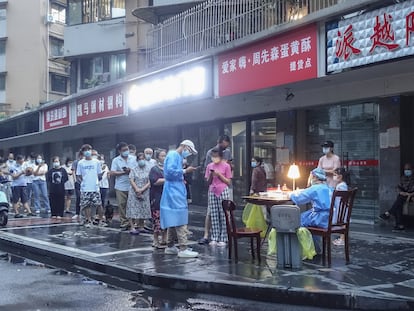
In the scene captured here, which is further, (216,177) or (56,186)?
(56,186)

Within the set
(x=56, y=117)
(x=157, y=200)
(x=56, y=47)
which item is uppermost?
(x=56, y=47)

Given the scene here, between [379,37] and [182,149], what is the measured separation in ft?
12.3

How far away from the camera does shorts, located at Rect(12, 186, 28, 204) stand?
15141 millimetres

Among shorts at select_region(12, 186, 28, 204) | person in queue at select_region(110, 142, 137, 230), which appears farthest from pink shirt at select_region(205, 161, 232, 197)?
shorts at select_region(12, 186, 28, 204)

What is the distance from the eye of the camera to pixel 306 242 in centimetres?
715

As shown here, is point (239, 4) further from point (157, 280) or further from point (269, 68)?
point (157, 280)

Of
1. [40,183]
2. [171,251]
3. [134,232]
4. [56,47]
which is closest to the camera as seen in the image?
[171,251]

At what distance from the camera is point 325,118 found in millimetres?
12695

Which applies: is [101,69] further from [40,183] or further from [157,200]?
[157,200]

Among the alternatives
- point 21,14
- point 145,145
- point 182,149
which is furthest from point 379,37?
point 21,14

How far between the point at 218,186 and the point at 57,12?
35.6 m

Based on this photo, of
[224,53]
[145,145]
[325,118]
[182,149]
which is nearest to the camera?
[182,149]

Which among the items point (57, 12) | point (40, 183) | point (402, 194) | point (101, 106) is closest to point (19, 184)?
point (40, 183)

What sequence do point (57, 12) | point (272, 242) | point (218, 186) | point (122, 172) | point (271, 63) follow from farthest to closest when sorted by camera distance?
point (57, 12) < point (122, 172) < point (271, 63) < point (218, 186) < point (272, 242)
